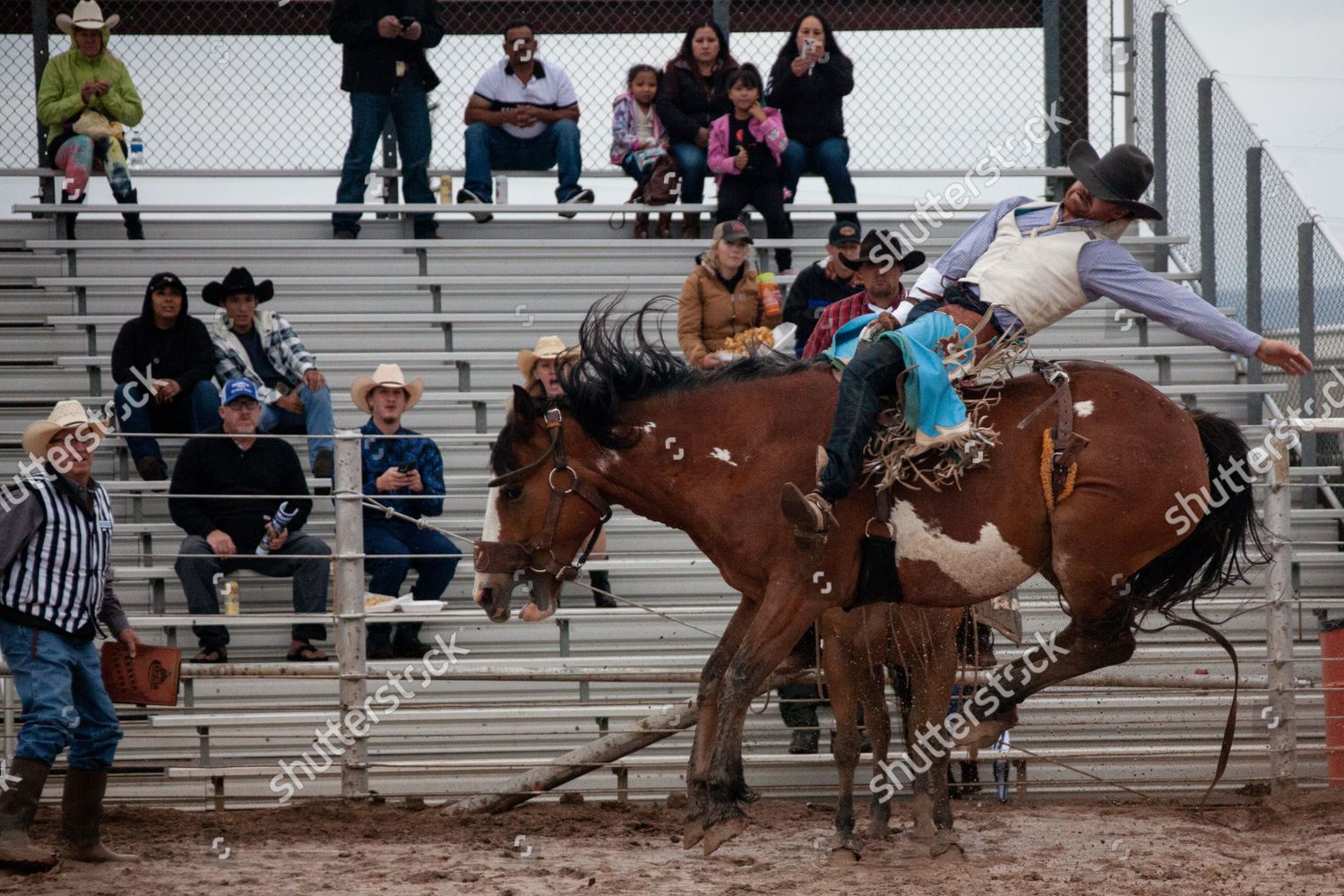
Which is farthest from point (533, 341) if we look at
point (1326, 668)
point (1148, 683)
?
point (1326, 668)

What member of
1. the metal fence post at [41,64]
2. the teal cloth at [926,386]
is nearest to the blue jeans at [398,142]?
the metal fence post at [41,64]

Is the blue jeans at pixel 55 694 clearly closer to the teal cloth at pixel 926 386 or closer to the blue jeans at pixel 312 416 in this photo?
the blue jeans at pixel 312 416

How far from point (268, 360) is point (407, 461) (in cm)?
144

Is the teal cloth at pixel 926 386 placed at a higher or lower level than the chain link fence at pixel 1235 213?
lower

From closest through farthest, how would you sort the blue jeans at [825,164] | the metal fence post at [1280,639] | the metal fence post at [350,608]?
1. the metal fence post at [350,608]
2. the metal fence post at [1280,639]
3. the blue jeans at [825,164]

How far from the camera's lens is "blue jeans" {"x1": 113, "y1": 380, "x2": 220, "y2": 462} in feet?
26.7

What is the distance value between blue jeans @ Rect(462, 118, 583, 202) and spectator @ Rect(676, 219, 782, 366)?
224 centimetres

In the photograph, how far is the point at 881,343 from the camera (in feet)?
15.9

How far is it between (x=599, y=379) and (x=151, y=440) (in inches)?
154

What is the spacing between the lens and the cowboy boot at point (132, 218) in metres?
9.95

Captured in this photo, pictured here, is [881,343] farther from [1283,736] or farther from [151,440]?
[151,440]

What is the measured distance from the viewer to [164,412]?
26.9 feet

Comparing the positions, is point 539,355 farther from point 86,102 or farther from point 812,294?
point 86,102

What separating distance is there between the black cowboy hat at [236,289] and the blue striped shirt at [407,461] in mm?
1375
